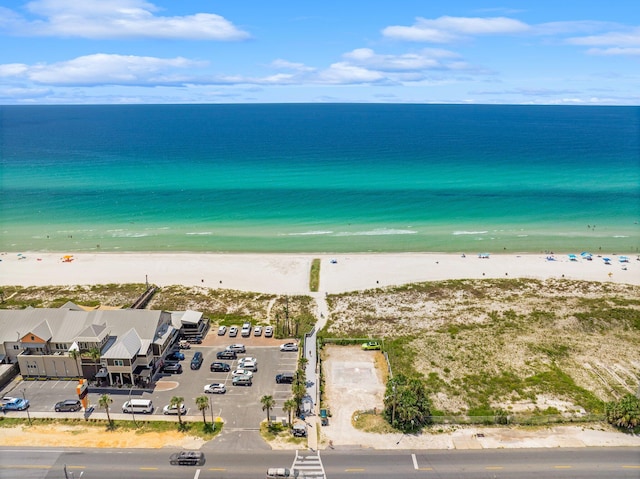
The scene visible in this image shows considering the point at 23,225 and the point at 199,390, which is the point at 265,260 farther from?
the point at 23,225

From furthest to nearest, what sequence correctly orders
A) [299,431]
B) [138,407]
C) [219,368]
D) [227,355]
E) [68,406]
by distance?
[227,355]
[219,368]
[138,407]
[68,406]
[299,431]

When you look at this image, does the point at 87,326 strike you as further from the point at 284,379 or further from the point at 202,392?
the point at 284,379

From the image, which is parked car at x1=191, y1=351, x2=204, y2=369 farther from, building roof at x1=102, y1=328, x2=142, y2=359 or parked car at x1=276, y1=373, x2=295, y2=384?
parked car at x1=276, y1=373, x2=295, y2=384

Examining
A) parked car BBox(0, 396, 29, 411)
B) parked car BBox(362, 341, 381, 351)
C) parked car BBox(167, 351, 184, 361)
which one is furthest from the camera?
parked car BBox(362, 341, 381, 351)

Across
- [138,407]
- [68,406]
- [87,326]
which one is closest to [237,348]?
[138,407]

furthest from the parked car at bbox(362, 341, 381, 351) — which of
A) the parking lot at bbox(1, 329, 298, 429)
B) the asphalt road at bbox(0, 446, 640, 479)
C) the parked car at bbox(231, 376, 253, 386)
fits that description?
the asphalt road at bbox(0, 446, 640, 479)

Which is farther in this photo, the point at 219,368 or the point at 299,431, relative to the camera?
the point at 219,368
